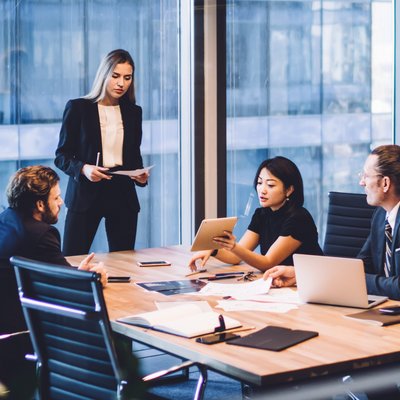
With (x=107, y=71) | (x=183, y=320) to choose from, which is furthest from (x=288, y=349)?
(x=107, y=71)

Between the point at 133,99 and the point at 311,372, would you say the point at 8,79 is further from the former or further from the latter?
the point at 311,372

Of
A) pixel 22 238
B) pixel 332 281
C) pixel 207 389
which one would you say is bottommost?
pixel 207 389

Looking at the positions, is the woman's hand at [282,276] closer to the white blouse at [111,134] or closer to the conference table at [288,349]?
the conference table at [288,349]

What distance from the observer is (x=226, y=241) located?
12.2 feet

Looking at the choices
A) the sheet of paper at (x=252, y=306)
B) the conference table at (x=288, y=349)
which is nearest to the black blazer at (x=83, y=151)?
the conference table at (x=288, y=349)

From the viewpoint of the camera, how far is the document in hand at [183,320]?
8.65 feet

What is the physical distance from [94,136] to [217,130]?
1535 mm

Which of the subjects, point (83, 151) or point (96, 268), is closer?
point (96, 268)

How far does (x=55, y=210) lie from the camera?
3.32 m

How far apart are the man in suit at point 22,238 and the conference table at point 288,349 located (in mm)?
336

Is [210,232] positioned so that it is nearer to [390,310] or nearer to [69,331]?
[390,310]

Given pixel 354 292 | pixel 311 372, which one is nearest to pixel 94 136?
pixel 354 292

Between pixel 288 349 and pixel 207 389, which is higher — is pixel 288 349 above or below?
above

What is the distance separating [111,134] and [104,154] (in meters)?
0.13
